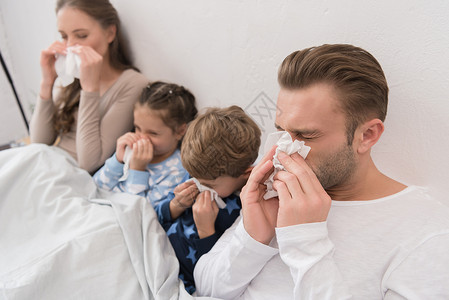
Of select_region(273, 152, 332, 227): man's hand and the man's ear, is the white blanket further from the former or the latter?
the man's ear

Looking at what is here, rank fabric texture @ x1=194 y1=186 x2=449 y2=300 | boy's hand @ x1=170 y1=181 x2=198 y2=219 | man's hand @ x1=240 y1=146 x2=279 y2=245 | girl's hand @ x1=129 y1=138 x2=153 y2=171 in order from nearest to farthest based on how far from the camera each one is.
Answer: fabric texture @ x1=194 y1=186 x2=449 y2=300
man's hand @ x1=240 y1=146 x2=279 y2=245
boy's hand @ x1=170 y1=181 x2=198 y2=219
girl's hand @ x1=129 y1=138 x2=153 y2=171

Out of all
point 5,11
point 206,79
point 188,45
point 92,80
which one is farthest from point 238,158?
point 5,11

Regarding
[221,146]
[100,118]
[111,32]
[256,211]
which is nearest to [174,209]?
[221,146]

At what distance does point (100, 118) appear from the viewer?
160 cm

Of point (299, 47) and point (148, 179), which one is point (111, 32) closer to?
point (148, 179)

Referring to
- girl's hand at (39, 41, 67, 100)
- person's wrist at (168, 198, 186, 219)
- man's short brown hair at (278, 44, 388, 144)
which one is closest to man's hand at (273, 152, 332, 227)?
man's short brown hair at (278, 44, 388, 144)

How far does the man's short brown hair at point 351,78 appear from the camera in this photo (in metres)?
0.76

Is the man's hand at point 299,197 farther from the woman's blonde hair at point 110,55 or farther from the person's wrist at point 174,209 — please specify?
the woman's blonde hair at point 110,55

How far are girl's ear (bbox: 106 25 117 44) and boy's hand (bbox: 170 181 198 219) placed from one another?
942mm

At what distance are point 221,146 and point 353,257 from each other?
19.4 inches

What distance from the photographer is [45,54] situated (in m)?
1.60

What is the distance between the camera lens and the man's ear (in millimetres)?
775

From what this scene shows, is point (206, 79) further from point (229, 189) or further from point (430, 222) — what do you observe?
point (430, 222)

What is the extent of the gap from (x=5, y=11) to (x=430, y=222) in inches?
116
